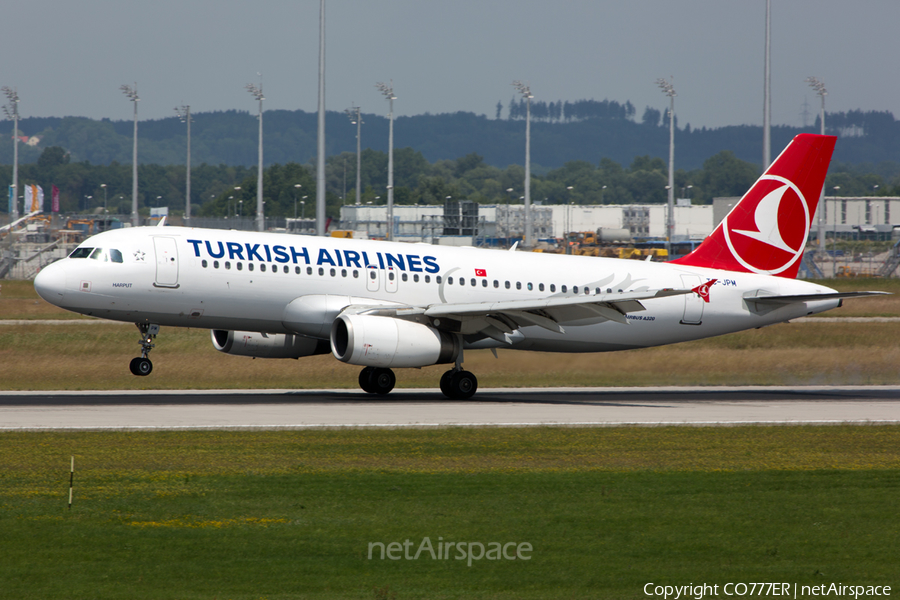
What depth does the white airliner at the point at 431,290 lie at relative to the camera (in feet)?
93.3

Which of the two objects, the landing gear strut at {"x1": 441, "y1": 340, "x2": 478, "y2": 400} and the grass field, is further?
the grass field

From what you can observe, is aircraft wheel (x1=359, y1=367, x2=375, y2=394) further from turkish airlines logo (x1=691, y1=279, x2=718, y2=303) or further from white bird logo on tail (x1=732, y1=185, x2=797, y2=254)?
white bird logo on tail (x1=732, y1=185, x2=797, y2=254)

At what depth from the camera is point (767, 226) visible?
35.1 m

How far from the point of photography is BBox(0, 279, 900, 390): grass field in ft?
114

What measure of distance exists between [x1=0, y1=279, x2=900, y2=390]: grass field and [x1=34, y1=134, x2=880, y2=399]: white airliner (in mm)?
2232

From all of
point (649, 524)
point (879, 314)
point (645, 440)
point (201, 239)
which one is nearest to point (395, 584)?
point (649, 524)

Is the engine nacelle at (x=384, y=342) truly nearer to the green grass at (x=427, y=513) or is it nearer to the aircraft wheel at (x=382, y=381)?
the aircraft wheel at (x=382, y=381)

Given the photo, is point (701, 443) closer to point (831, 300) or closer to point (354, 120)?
point (831, 300)

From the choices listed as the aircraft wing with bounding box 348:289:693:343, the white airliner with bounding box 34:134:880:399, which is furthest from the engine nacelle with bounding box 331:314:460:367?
the aircraft wing with bounding box 348:289:693:343

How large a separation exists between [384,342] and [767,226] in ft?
47.2

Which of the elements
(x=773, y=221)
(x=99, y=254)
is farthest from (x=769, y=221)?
(x=99, y=254)

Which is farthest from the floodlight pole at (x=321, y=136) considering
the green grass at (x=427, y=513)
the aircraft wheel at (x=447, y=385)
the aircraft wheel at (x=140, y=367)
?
the green grass at (x=427, y=513)

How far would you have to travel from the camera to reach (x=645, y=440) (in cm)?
2208

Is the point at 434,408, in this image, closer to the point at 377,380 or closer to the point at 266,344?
the point at 377,380
